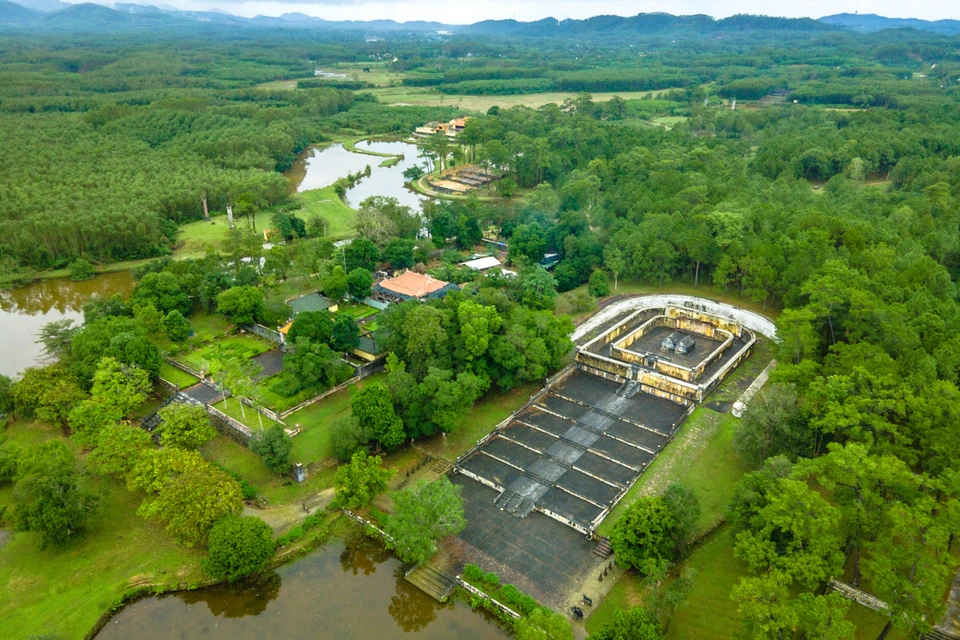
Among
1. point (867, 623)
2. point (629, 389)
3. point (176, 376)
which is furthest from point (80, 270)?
point (867, 623)

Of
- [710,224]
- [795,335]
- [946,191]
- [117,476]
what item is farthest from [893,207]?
[117,476]

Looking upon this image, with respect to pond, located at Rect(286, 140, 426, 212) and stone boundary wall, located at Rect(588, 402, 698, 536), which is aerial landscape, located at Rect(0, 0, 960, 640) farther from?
pond, located at Rect(286, 140, 426, 212)

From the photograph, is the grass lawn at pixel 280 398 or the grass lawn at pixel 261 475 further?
the grass lawn at pixel 280 398

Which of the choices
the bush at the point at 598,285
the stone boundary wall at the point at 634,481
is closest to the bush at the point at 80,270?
the bush at the point at 598,285

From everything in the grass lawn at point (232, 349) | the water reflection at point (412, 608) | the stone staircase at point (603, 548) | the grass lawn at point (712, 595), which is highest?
the grass lawn at point (232, 349)

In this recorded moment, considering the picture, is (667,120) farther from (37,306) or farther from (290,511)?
(290,511)

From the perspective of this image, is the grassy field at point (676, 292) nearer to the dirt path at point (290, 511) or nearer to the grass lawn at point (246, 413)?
the grass lawn at point (246, 413)
